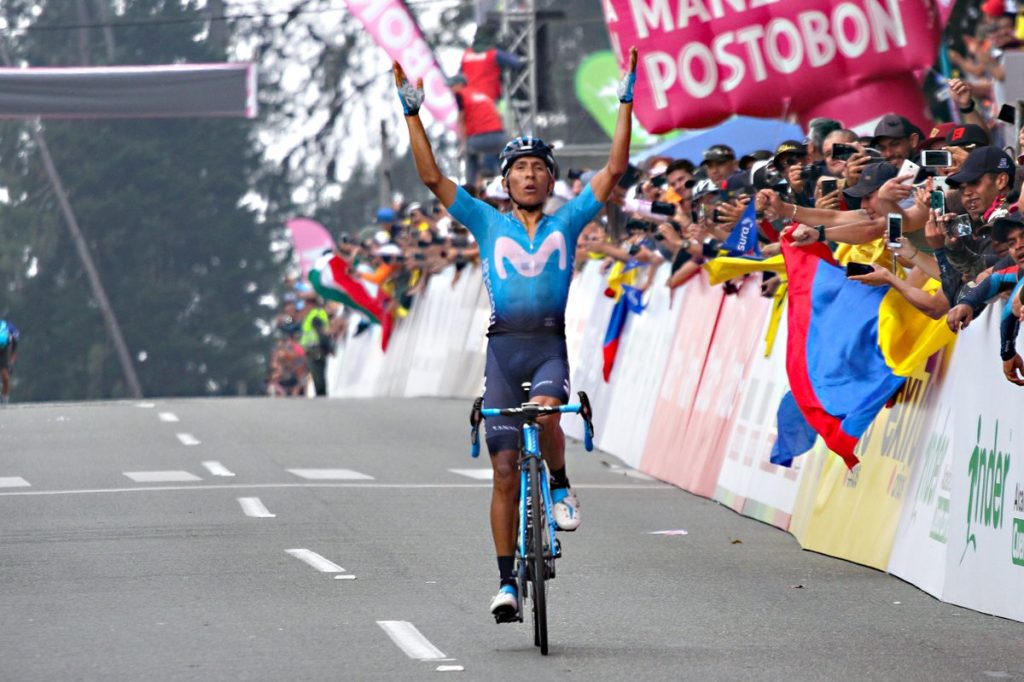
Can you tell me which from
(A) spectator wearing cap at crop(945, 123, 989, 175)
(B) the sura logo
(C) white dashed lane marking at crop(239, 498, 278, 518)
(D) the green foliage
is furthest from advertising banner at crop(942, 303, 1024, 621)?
(D) the green foliage

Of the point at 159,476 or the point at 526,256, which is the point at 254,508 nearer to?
the point at 159,476

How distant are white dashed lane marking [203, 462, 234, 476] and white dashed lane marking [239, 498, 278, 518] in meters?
2.64

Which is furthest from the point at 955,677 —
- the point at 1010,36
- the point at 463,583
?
the point at 1010,36

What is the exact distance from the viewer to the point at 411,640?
10234mm

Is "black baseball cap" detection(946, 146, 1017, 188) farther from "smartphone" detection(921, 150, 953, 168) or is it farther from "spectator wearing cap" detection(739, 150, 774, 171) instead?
"spectator wearing cap" detection(739, 150, 774, 171)

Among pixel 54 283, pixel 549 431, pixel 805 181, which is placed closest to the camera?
pixel 549 431

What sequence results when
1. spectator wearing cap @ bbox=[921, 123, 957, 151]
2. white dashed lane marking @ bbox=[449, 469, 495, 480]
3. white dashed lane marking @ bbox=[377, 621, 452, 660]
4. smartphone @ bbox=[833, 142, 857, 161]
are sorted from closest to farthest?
white dashed lane marking @ bbox=[377, 621, 452, 660] < smartphone @ bbox=[833, 142, 857, 161] < spectator wearing cap @ bbox=[921, 123, 957, 151] < white dashed lane marking @ bbox=[449, 469, 495, 480]

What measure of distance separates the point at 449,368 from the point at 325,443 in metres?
12.4

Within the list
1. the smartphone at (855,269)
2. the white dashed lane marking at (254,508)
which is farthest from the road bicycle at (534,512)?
the white dashed lane marking at (254,508)

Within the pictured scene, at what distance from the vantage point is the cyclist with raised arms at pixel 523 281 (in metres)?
10.4

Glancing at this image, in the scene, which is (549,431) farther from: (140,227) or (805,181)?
(140,227)

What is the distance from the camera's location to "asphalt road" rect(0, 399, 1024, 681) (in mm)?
9680

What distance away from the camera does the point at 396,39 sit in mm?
35656

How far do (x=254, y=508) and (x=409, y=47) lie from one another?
778 inches
